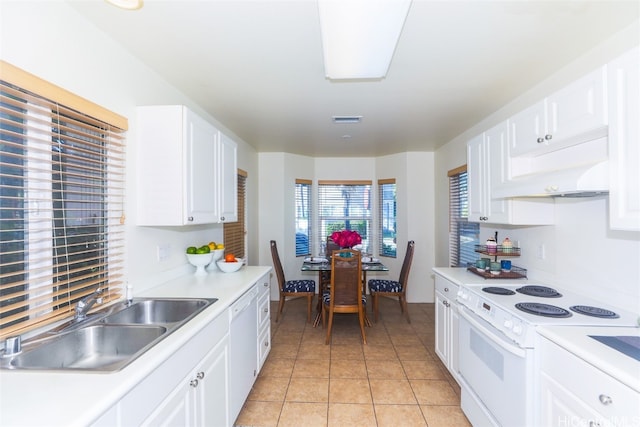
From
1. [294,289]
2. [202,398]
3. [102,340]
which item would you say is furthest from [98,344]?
[294,289]

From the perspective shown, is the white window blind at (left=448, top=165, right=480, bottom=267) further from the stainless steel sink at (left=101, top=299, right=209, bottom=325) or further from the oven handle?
the stainless steel sink at (left=101, top=299, right=209, bottom=325)

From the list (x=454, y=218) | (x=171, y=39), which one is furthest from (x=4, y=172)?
(x=454, y=218)

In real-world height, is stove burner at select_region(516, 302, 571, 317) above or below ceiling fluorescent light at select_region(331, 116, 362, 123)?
below

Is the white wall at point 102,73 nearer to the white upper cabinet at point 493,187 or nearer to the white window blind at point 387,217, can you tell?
the white upper cabinet at point 493,187

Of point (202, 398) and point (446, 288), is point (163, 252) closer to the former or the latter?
point (202, 398)

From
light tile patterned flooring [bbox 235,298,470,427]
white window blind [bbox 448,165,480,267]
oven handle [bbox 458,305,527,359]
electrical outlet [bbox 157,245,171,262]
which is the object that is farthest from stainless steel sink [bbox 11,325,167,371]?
white window blind [bbox 448,165,480,267]

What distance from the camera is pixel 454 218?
4.24 m

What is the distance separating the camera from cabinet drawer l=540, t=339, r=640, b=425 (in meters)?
1.02

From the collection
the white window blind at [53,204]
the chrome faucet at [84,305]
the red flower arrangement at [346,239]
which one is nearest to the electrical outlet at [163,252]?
the white window blind at [53,204]

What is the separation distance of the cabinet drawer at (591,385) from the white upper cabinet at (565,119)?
1.08 metres

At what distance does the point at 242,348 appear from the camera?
2098 mm

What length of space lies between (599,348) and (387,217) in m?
4.09

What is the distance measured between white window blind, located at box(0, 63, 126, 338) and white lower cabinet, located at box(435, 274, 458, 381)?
2.45 metres

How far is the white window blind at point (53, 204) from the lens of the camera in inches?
48.7
